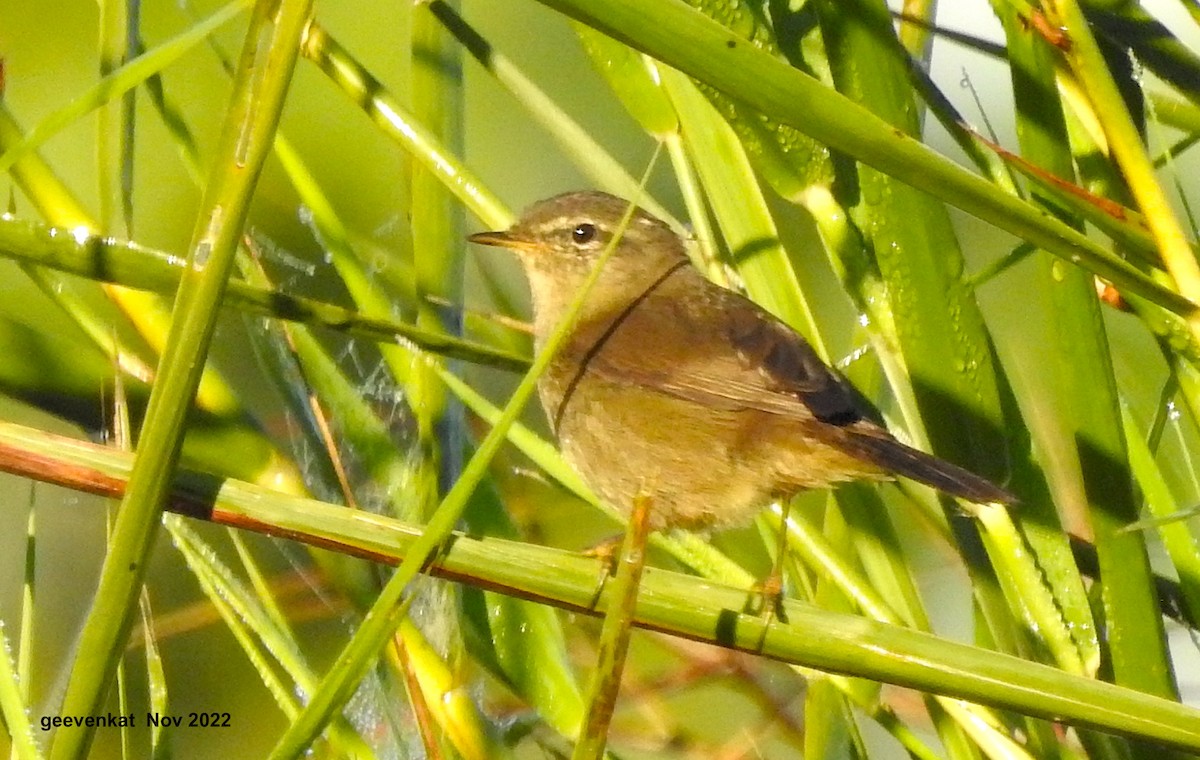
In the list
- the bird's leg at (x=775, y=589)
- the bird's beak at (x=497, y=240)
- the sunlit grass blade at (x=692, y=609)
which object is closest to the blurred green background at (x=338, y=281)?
the bird's beak at (x=497, y=240)

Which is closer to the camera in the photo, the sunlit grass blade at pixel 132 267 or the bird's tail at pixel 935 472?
the sunlit grass blade at pixel 132 267

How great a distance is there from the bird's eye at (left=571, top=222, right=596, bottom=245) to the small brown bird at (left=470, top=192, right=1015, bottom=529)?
14 cm

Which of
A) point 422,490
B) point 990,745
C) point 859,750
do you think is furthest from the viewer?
point 422,490

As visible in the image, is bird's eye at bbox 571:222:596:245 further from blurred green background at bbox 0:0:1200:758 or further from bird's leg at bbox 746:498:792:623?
bird's leg at bbox 746:498:792:623

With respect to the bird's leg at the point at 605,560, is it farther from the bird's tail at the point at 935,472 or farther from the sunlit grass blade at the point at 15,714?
the sunlit grass blade at the point at 15,714

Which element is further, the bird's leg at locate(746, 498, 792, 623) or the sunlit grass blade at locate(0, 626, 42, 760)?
the bird's leg at locate(746, 498, 792, 623)

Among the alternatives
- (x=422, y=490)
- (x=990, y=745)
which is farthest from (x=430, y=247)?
(x=990, y=745)

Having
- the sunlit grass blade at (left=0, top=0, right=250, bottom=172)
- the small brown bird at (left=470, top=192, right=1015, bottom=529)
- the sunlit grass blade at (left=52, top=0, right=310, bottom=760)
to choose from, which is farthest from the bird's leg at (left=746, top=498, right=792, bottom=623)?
the sunlit grass blade at (left=0, top=0, right=250, bottom=172)

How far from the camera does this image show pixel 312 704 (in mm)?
1066

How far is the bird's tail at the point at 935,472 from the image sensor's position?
1554 mm

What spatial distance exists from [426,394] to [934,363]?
72cm

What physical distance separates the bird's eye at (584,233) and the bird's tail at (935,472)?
1153mm

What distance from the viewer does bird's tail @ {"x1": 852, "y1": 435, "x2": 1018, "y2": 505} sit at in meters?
1.55

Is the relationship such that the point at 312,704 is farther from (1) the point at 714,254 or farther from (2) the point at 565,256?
(2) the point at 565,256
